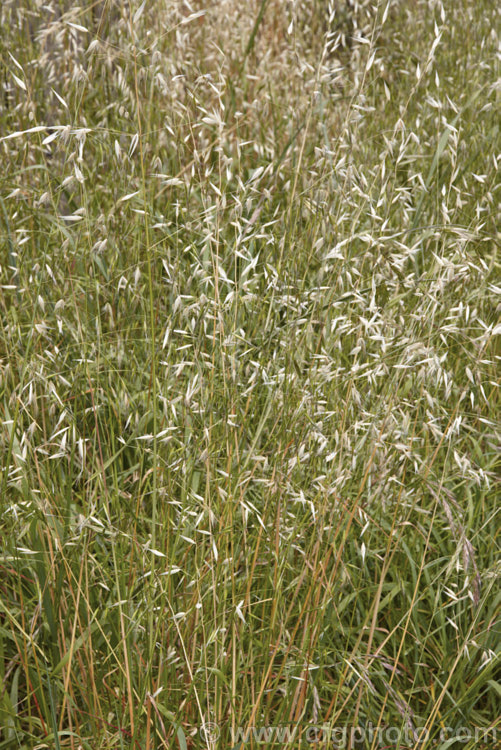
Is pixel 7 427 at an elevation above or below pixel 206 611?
above

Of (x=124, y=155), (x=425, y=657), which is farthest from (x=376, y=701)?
(x=124, y=155)

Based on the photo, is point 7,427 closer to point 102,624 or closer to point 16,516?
point 16,516

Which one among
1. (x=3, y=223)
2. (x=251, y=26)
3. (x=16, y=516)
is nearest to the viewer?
(x=16, y=516)

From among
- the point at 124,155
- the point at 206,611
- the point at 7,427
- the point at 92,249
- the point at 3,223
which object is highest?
the point at 124,155

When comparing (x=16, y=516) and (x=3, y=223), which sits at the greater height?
(x=3, y=223)

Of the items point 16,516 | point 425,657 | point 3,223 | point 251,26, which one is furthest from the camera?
point 251,26

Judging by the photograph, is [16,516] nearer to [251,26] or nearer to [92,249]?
[92,249]

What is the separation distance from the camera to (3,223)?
237cm

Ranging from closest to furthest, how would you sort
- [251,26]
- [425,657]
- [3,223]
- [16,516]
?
[16,516]
[425,657]
[3,223]
[251,26]

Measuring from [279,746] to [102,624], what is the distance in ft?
1.52

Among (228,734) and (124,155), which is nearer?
(228,734)

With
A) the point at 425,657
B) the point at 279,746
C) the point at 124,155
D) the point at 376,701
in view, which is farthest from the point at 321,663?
the point at 124,155

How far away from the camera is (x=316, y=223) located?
177 centimetres

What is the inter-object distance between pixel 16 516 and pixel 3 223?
1.24m
